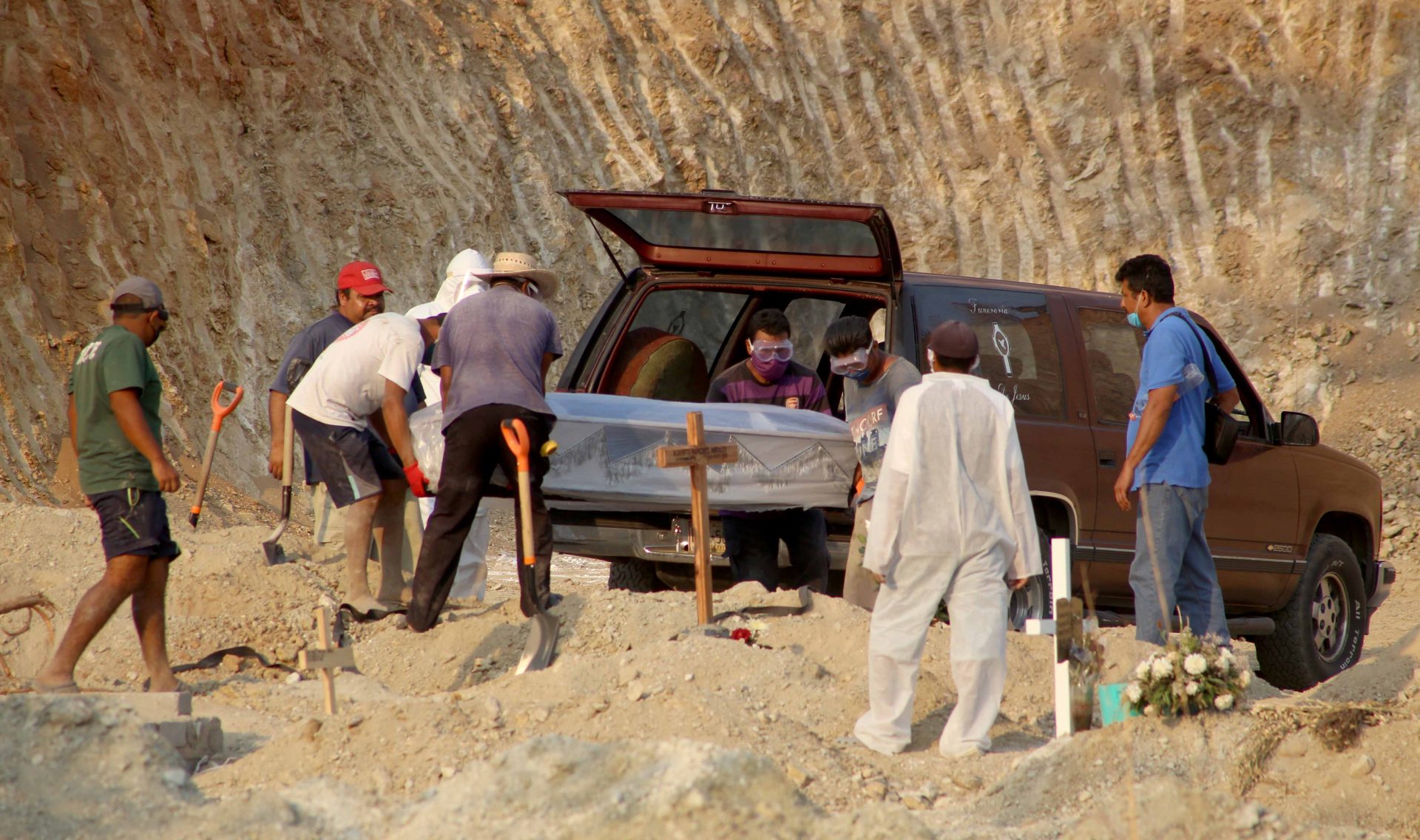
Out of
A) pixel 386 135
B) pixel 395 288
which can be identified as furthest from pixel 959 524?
pixel 386 135

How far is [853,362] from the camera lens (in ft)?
20.2

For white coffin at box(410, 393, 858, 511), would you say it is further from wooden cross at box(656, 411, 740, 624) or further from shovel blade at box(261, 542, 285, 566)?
shovel blade at box(261, 542, 285, 566)

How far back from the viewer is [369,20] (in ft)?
50.3

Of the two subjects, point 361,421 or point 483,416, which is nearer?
point 483,416

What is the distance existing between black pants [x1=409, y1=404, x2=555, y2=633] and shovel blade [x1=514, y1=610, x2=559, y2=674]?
0.53 feet

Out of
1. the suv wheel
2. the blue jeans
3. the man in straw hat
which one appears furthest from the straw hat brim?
the blue jeans

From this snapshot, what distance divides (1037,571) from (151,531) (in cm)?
339

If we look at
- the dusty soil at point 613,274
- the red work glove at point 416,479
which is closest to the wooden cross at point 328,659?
the dusty soil at point 613,274

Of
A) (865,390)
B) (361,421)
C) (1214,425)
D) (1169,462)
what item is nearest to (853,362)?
(865,390)

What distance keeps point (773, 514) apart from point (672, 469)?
1.93ft

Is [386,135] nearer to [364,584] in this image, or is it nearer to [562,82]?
[562,82]

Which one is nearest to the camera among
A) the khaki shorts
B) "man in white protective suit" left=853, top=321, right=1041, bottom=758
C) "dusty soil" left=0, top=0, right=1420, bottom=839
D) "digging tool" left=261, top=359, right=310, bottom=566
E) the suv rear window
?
"dusty soil" left=0, top=0, right=1420, bottom=839

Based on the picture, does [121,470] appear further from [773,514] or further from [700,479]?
[773,514]

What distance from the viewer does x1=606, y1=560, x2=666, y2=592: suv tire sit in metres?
7.79
